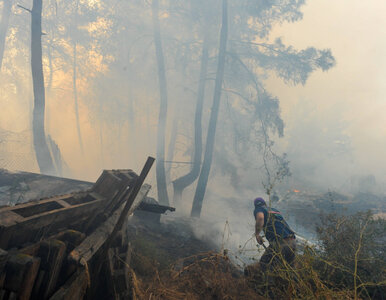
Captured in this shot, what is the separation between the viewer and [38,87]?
8977 millimetres

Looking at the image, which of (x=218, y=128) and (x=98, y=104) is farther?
(x=98, y=104)

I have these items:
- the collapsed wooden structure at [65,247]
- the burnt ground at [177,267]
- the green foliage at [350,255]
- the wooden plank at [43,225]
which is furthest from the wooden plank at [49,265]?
the green foliage at [350,255]

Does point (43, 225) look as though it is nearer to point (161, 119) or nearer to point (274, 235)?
point (274, 235)

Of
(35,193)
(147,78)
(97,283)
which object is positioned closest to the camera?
(97,283)

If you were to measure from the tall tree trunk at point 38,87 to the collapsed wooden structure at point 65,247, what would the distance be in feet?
23.6

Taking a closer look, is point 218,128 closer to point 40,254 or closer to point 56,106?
point 40,254

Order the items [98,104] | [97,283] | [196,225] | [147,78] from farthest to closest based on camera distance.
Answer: [98,104], [147,78], [196,225], [97,283]

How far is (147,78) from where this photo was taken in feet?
54.8

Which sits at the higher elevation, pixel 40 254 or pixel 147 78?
pixel 147 78

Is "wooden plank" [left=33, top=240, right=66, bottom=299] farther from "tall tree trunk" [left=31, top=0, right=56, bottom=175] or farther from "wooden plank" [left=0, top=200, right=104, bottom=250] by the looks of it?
"tall tree trunk" [left=31, top=0, right=56, bottom=175]

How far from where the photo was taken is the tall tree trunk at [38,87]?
8789mm

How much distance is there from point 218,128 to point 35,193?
35.4ft

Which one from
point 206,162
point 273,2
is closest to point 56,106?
point 206,162

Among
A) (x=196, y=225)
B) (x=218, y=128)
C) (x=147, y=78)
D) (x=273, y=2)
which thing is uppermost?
(x=273, y=2)
